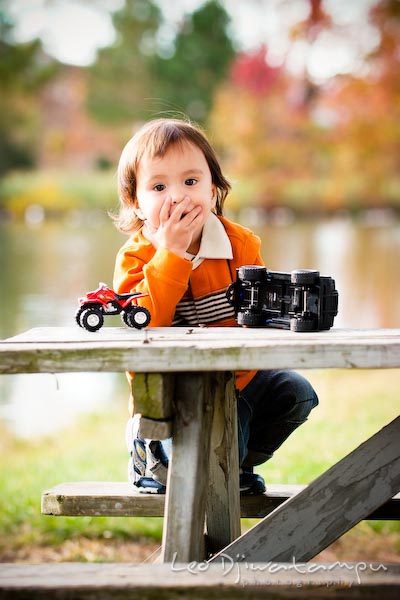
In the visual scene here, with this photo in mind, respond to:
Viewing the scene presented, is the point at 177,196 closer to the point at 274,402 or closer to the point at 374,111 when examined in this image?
the point at 274,402

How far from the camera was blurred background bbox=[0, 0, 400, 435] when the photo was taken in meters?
8.90

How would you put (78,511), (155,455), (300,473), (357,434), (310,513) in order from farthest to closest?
(357,434) → (300,473) → (78,511) → (155,455) → (310,513)

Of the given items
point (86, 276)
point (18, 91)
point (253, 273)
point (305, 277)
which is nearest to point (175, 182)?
point (253, 273)

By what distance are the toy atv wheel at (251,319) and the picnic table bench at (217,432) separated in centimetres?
7

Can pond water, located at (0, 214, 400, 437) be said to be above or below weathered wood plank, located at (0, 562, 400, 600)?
above

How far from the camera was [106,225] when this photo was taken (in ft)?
40.7

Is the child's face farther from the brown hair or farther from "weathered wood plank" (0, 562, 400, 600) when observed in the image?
"weathered wood plank" (0, 562, 400, 600)

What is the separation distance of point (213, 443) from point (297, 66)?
26.9ft

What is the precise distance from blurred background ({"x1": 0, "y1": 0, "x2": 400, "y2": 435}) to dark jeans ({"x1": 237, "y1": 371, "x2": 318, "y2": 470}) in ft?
20.7

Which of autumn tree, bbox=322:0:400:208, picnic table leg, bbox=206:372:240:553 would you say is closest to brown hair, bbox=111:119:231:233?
picnic table leg, bbox=206:372:240:553

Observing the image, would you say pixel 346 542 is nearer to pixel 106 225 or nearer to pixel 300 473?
pixel 300 473

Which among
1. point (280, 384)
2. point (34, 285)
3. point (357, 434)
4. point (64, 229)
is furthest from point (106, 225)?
point (280, 384)

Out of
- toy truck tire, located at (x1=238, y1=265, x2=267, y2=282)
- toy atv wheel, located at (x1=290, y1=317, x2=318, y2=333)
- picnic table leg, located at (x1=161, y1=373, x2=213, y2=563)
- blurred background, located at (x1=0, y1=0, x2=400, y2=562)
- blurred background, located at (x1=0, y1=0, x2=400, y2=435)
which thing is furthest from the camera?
blurred background, located at (x1=0, y1=0, x2=400, y2=435)

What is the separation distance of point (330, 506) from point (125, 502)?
0.64 m
